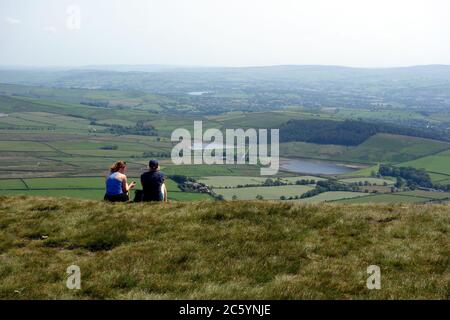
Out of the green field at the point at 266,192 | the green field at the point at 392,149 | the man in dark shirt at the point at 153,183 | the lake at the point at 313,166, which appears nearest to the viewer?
the man in dark shirt at the point at 153,183

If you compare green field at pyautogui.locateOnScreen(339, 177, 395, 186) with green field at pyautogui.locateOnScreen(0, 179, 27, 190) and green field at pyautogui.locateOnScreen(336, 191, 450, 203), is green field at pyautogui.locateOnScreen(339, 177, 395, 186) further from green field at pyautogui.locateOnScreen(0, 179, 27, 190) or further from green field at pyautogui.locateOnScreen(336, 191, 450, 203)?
green field at pyautogui.locateOnScreen(0, 179, 27, 190)

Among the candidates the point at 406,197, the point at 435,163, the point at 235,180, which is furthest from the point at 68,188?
the point at 435,163

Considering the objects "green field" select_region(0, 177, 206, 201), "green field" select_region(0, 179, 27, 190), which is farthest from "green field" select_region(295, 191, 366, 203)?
"green field" select_region(0, 179, 27, 190)

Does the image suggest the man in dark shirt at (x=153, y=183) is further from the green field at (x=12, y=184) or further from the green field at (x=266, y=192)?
the green field at (x=12, y=184)

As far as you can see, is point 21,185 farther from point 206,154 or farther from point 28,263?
point 28,263

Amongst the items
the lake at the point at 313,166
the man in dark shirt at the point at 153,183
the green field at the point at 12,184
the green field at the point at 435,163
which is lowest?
the lake at the point at 313,166

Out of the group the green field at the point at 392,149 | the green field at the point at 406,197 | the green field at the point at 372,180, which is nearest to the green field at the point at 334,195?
the green field at the point at 406,197

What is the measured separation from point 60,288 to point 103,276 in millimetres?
1140

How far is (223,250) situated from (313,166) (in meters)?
144

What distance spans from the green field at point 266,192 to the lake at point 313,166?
29.4 metres

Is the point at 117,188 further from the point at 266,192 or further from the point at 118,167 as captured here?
the point at 266,192

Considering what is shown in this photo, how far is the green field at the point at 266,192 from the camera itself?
9628 cm

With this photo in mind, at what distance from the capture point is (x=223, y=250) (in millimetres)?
14555
